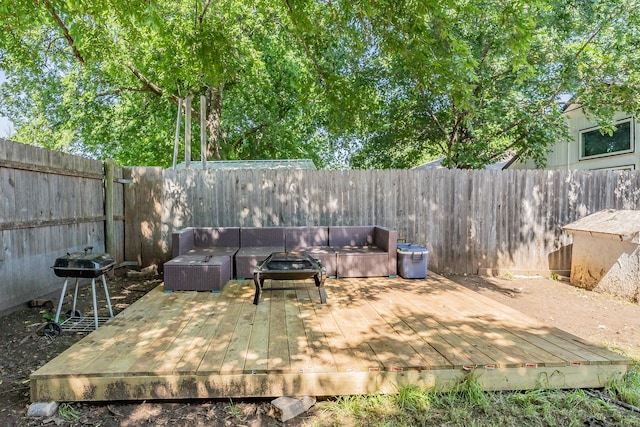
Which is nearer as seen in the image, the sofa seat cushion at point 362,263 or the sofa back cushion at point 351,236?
the sofa seat cushion at point 362,263

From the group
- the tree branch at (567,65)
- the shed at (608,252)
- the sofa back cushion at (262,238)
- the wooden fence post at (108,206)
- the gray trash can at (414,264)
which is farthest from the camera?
the tree branch at (567,65)

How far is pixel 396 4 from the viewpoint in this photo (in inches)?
181

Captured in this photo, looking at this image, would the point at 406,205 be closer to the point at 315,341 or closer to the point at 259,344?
the point at 315,341

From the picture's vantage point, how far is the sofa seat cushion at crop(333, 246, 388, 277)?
507 centimetres

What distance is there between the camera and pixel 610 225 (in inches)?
209

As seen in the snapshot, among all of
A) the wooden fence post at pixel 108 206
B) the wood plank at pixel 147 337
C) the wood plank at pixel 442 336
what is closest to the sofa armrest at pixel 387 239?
the wood plank at pixel 442 336

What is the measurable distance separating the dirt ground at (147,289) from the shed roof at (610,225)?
87 cm

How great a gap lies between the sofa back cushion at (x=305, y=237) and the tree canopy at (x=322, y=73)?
5.54 ft

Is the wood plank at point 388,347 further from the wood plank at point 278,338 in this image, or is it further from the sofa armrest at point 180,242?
the sofa armrest at point 180,242

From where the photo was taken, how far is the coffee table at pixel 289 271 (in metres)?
3.80

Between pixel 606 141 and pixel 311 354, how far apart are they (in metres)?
10.9

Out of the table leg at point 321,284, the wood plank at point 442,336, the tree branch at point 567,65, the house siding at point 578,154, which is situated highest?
the tree branch at point 567,65

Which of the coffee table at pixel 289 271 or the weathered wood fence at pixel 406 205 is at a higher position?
the weathered wood fence at pixel 406 205

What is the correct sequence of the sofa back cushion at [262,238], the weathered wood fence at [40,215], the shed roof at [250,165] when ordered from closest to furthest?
the weathered wood fence at [40,215] → the sofa back cushion at [262,238] → the shed roof at [250,165]
